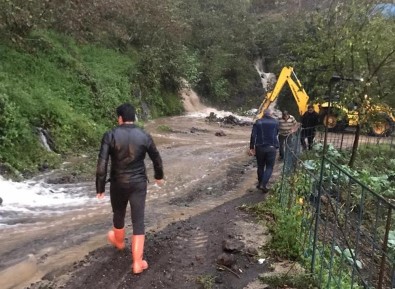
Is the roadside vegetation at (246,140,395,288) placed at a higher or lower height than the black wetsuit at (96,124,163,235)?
lower

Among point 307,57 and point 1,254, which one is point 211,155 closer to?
point 307,57

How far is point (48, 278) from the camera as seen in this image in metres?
5.50

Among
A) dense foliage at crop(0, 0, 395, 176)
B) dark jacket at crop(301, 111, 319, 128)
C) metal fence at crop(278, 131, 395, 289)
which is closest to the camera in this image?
metal fence at crop(278, 131, 395, 289)

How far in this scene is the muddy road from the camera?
5949 mm

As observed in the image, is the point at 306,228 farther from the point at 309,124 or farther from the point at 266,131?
the point at 309,124

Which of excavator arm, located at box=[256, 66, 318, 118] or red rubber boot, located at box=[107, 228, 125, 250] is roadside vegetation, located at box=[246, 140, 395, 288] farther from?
excavator arm, located at box=[256, 66, 318, 118]

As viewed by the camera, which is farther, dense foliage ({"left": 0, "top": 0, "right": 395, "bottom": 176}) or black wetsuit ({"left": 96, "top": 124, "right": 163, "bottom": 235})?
dense foliage ({"left": 0, "top": 0, "right": 395, "bottom": 176})

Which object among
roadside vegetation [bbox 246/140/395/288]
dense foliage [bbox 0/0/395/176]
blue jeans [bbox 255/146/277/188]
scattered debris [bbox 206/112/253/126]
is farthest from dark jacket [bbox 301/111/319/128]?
scattered debris [bbox 206/112/253/126]

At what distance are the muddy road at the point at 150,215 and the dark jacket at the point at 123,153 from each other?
1061mm

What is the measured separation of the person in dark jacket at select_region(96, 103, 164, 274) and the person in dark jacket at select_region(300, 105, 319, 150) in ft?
31.0

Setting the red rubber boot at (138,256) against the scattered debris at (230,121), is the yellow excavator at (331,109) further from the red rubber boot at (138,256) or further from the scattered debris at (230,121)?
the scattered debris at (230,121)

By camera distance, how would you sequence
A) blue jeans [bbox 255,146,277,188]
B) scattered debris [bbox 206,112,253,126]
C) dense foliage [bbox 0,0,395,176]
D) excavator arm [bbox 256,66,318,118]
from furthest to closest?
scattered debris [bbox 206,112,253,126], excavator arm [bbox 256,66,318,118], dense foliage [bbox 0,0,395,176], blue jeans [bbox 255,146,277,188]

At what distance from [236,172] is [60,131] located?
527 centimetres

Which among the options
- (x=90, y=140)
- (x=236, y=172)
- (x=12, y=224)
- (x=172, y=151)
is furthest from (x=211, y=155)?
(x=12, y=224)
